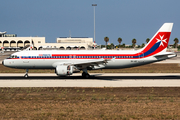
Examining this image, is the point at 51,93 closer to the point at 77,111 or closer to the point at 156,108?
the point at 77,111

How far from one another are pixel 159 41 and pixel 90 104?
77.6 feet

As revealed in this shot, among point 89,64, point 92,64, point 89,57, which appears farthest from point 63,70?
point 89,57

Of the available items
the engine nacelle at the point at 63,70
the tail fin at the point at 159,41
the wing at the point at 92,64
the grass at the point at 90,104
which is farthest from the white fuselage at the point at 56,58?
the grass at the point at 90,104

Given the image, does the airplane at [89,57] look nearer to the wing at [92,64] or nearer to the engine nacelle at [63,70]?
the wing at [92,64]

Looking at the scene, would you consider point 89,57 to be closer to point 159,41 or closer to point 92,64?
point 92,64

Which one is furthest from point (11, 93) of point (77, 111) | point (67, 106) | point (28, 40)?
point (28, 40)

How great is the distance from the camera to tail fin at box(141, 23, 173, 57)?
128 ft

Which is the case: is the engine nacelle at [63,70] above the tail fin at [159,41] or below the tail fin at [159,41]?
below

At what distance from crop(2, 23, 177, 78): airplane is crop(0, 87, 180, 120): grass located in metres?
10.9

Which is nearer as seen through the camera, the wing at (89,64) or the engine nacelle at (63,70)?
Answer: the engine nacelle at (63,70)

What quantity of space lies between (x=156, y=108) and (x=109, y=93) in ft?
23.2

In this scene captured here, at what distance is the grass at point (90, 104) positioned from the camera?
16.2m

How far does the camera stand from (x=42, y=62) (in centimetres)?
3756

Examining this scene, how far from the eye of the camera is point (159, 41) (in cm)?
3934
